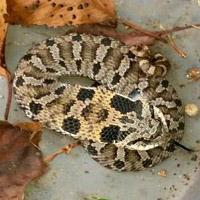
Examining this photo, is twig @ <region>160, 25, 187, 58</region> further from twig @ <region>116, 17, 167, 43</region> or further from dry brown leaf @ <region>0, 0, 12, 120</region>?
dry brown leaf @ <region>0, 0, 12, 120</region>

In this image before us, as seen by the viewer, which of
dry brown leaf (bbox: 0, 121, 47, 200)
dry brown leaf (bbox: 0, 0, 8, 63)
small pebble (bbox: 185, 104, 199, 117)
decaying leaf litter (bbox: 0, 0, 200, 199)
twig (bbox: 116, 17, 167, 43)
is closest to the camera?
dry brown leaf (bbox: 0, 121, 47, 200)

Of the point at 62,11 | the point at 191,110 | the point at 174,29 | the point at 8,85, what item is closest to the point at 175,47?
the point at 174,29

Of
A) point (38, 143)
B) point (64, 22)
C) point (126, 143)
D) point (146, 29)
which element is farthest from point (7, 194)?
point (146, 29)

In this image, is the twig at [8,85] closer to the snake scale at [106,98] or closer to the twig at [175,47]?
the snake scale at [106,98]

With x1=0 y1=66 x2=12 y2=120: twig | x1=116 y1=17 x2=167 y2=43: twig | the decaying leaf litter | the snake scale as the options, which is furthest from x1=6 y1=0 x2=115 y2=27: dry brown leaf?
x1=0 y1=66 x2=12 y2=120: twig

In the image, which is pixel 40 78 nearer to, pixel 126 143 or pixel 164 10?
pixel 126 143
